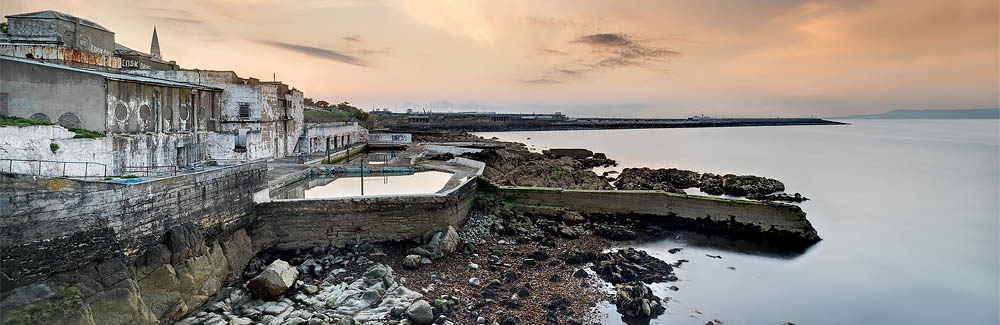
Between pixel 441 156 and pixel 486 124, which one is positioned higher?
pixel 486 124

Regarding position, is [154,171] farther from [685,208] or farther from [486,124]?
[486,124]

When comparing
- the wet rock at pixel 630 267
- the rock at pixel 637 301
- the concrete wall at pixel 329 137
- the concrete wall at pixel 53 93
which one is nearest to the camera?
the rock at pixel 637 301

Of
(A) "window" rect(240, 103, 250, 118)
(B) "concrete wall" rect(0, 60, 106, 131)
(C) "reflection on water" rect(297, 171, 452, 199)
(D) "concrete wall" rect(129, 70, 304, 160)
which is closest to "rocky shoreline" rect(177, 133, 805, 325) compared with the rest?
(C) "reflection on water" rect(297, 171, 452, 199)

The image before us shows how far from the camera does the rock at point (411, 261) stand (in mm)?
14352

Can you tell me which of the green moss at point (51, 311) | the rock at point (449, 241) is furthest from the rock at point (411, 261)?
the green moss at point (51, 311)

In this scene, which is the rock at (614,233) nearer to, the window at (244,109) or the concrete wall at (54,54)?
the window at (244,109)

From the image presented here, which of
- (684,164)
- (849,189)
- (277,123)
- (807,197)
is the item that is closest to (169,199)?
(277,123)

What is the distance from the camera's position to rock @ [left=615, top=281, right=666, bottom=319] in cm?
1248

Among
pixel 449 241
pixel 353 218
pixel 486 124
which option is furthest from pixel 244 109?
pixel 486 124

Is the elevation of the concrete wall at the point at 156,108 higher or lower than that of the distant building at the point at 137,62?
lower

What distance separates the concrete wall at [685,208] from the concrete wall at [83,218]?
11749 millimetres

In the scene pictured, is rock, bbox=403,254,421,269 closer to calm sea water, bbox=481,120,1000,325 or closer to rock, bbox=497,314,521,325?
rock, bbox=497,314,521,325

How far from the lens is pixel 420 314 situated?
11.1m

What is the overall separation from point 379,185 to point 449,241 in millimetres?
5664
